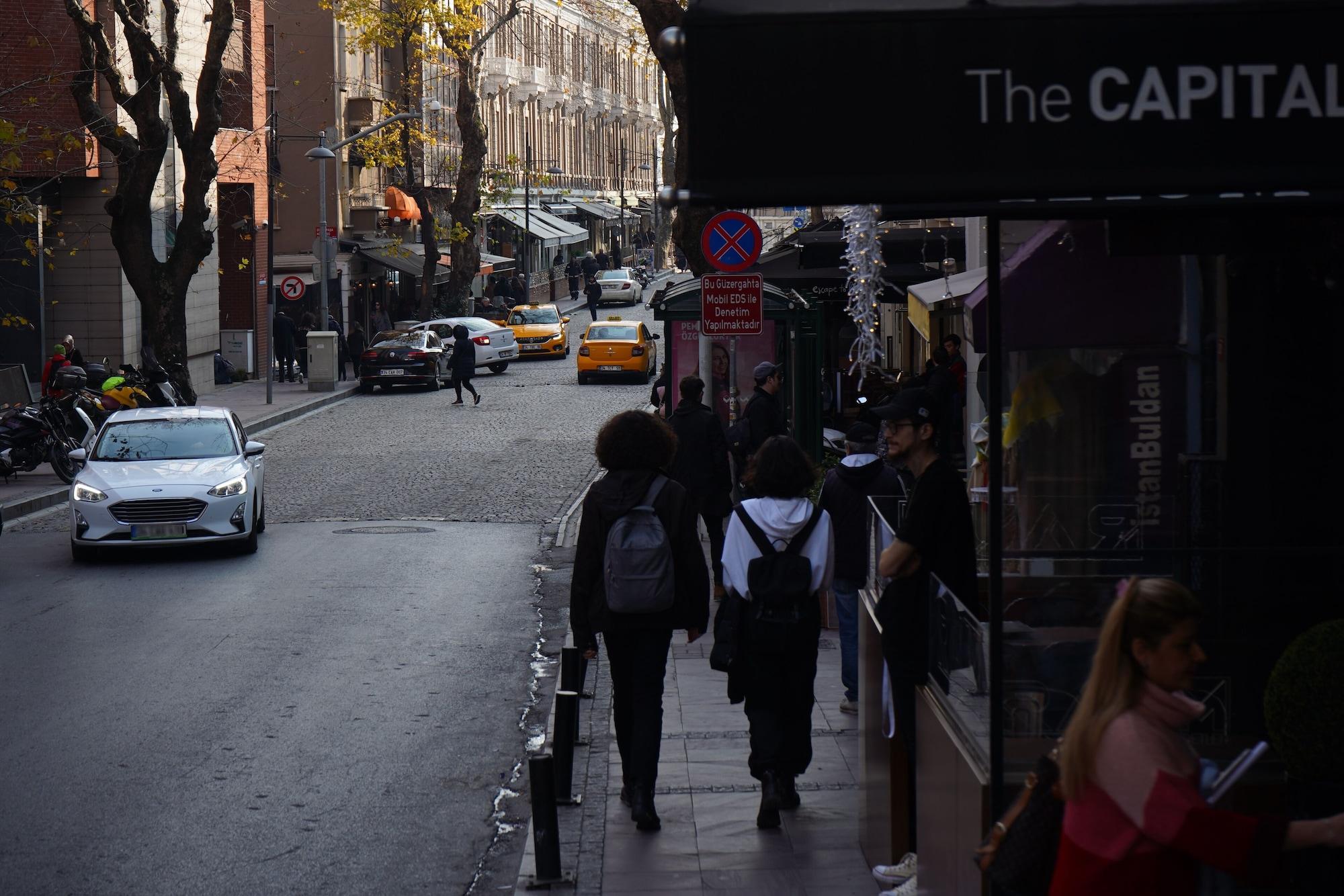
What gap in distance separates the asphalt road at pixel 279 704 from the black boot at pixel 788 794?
4.15ft

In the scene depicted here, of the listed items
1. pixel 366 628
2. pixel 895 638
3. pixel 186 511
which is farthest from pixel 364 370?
pixel 895 638

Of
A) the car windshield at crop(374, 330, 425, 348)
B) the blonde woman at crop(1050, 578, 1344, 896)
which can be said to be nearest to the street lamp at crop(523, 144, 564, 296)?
the car windshield at crop(374, 330, 425, 348)

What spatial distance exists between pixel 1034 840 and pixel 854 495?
19.3ft

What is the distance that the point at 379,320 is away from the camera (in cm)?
4947

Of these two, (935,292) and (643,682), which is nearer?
(643,682)

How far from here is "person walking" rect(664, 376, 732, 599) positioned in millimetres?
13781

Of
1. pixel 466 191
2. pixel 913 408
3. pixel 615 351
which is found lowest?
pixel 913 408

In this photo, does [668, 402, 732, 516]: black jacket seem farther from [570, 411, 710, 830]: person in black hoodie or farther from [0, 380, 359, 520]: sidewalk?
[0, 380, 359, 520]: sidewalk

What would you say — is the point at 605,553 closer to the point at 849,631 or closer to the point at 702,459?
the point at 849,631

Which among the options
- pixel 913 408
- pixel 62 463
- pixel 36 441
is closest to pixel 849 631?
pixel 913 408

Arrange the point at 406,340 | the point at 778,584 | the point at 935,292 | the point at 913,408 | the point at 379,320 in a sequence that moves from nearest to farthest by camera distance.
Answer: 1. the point at 913,408
2. the point at 778,584
3. the point at 935,292
4. the point at 406,340
5. the point at 379,320

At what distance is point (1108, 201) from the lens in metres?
3.97

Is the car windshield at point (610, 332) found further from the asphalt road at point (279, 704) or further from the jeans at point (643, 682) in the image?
the jeans at point (643, 682)

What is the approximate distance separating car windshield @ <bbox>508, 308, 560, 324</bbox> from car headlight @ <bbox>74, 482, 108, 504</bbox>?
36037 mm
